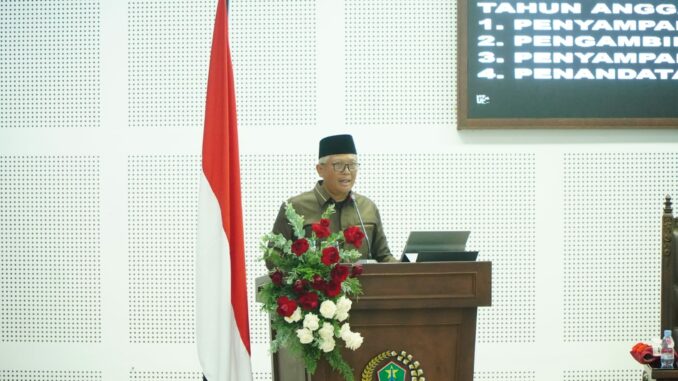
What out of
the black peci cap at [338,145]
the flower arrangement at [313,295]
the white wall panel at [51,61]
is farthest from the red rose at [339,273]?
the white wall panel at [51,61]

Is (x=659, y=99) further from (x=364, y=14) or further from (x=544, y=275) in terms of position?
(x=364, y=14)

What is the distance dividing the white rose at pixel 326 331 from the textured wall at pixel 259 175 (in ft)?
6.90

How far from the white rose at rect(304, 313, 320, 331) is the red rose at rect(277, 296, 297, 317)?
0.06m

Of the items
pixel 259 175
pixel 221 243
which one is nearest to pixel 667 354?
pixel 221 243

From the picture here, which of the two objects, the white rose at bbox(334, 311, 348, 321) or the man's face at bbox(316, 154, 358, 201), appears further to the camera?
the man's face at bbox(316, 154, 358, 201)

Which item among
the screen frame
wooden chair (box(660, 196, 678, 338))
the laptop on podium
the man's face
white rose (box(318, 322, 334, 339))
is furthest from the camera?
the screen frame

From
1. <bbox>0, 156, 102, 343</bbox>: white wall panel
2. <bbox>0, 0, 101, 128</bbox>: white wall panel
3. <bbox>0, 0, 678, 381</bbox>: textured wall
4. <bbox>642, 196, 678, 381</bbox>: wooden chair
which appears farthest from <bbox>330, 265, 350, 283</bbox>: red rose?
<bbox>0, 0, 101, 128</bbox>: white wall panel

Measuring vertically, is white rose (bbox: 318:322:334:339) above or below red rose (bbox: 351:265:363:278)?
below

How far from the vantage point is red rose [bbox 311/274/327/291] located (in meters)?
2.76

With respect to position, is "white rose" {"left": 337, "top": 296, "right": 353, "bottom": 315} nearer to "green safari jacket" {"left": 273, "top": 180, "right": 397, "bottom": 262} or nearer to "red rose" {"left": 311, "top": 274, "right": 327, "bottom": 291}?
"red rose" {"left": 311, "top": 274, "right": 327, "bottom": 291}

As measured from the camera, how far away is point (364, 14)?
4789 mm

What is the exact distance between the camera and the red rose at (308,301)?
2744 millimetres

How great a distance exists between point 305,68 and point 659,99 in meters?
2.23

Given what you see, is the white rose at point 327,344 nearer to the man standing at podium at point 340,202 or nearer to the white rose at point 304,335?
the white rose at point 304,335
